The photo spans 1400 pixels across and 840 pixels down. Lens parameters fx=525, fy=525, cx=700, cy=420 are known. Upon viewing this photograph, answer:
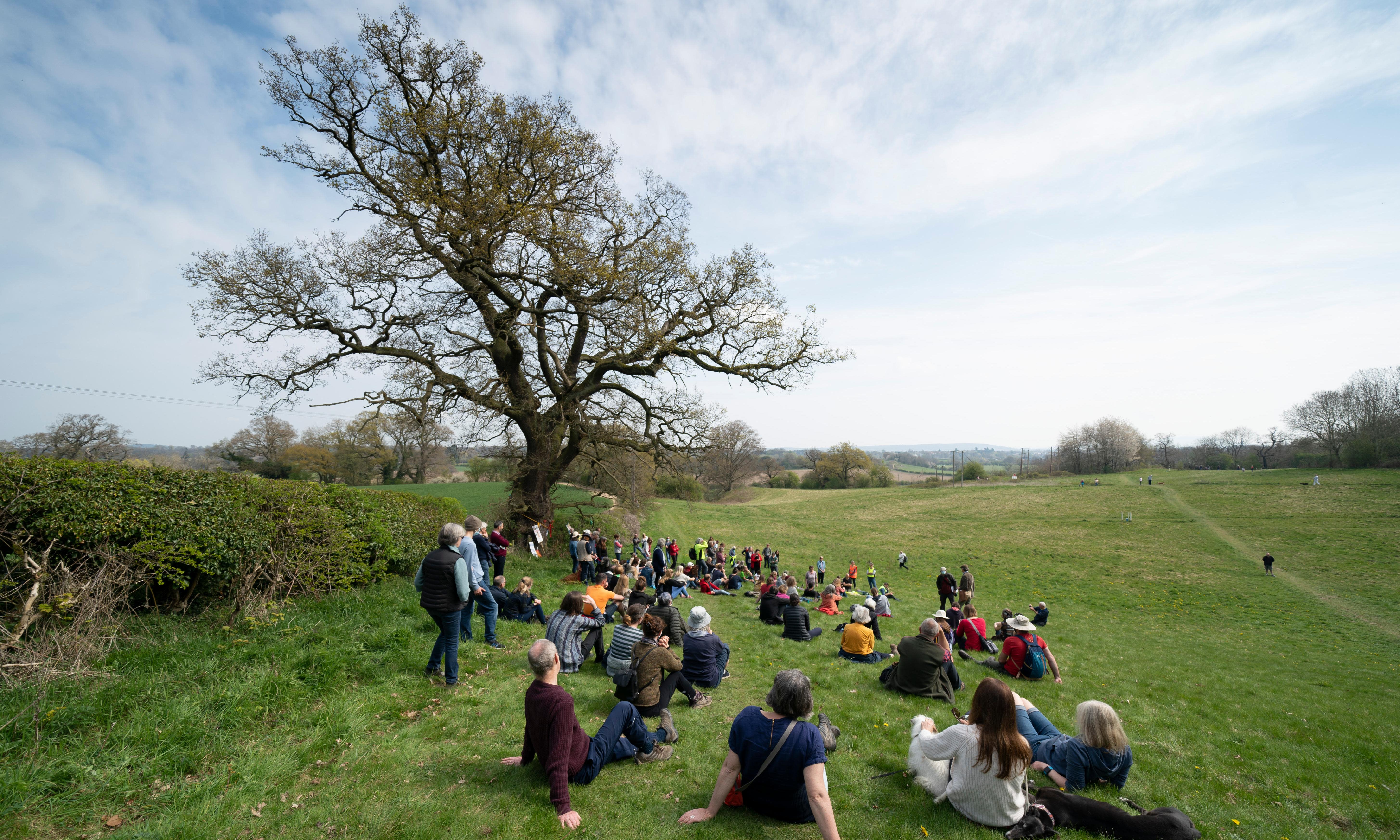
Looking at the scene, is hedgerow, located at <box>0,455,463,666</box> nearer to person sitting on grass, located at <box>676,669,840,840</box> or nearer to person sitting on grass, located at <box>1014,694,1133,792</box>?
person sitting on grass, located at <box>676,669,840,840</box>

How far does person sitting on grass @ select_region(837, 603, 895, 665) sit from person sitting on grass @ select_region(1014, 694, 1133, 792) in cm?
409

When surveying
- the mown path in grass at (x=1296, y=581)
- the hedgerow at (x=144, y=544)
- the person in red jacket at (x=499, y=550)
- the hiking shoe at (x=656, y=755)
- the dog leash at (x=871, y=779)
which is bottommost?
the mown path in grass at (x=1296, y=581)

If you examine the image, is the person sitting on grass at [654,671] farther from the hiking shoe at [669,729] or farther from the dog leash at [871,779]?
the dog leash at [871,779]

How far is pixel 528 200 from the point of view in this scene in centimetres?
1351

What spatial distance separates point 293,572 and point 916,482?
74.3 meters

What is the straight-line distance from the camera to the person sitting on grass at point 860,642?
9.12m

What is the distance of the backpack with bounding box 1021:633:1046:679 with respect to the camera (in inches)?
355

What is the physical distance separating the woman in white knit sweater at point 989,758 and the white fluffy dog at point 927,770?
22 centimetres

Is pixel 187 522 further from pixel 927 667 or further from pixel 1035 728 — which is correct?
pixel 1035 728

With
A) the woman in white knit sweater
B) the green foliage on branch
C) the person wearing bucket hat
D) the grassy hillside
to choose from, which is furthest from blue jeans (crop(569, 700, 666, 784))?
the grassy hillside

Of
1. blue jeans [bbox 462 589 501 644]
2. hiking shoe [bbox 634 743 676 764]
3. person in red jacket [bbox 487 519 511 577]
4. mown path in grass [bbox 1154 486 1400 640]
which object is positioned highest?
person in red jacket [bbox 487 519 511 577]

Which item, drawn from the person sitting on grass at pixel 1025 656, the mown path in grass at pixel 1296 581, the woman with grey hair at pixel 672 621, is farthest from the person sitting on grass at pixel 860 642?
the mown path in grass at pixel 1296 581

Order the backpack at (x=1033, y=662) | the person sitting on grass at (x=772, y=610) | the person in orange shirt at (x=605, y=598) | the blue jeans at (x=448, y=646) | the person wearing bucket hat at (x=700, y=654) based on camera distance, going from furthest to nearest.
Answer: the person sitting on grass at (x=772, y=610)
the person in orange shirt at (x=605, y=598)
the backpack at (x=1033, y=662)
the person wearing bucket hat at (x=700, y=654)
the blue jeans at (x=448, y=646)

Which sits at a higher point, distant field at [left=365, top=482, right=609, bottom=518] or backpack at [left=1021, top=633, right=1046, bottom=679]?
distant field at [left=365, top=482, right=609, bottom=518]
